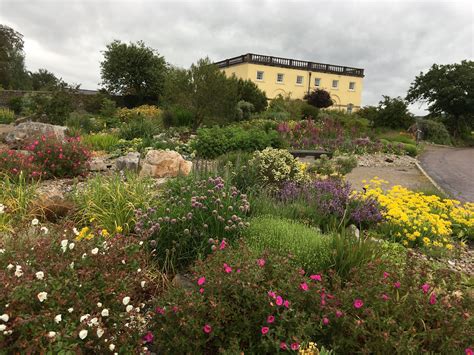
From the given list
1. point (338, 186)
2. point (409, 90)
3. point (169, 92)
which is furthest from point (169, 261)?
point (409, 90)

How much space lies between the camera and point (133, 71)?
29.2 meters

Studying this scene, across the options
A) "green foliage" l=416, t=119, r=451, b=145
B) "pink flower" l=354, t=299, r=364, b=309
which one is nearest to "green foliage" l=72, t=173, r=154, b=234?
"pink flower" l=354, t=299, r=364, b=309

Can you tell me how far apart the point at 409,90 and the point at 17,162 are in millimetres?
37693

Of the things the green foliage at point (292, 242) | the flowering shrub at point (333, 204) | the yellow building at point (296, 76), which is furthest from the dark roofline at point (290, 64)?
the green foliage at point (292, 242)

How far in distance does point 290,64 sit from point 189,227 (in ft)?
131

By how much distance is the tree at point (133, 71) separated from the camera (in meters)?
28.9

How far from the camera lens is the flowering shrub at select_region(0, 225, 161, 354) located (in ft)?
6.37

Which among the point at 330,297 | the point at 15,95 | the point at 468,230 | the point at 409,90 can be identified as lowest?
the point at 468,230

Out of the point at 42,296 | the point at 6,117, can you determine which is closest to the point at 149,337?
the point at 42,296

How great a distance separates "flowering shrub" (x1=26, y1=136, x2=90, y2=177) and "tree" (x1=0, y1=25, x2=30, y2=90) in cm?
3365

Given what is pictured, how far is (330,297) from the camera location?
2.52 m

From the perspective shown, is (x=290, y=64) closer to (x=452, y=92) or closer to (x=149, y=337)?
(x=452, y=92)

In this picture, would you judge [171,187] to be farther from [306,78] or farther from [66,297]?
[306,78]

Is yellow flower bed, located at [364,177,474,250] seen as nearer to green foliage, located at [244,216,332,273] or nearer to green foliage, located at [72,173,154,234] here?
green foliage, located at [244,216,332,273]
